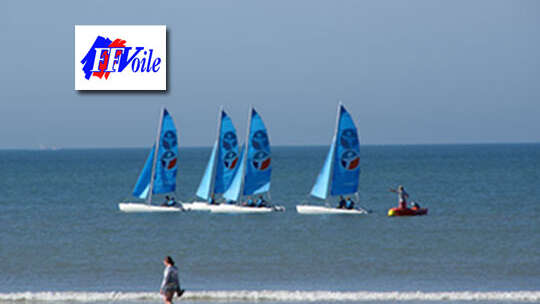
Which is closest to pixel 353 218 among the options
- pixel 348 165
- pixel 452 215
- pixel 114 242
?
pixel 348 165

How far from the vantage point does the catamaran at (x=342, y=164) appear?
67625 millimetres

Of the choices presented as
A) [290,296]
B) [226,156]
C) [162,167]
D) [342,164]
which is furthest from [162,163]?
[290,296]

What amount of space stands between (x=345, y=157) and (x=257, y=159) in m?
7.36

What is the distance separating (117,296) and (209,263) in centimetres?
1350

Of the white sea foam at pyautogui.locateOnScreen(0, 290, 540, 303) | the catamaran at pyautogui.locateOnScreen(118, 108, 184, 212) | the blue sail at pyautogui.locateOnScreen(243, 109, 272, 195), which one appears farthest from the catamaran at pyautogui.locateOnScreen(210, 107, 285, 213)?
the white sea foam at pyautogui.locateOnScreen(0, 290, 540, 303)

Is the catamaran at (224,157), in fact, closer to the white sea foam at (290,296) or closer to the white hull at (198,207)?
the white hull at (198,207)

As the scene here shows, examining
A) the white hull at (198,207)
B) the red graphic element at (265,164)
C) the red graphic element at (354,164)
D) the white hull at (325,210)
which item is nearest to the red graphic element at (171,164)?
the white hull at (198,207)

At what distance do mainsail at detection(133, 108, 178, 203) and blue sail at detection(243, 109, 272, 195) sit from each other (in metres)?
5.84

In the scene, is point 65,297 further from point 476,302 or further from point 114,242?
point 114,242

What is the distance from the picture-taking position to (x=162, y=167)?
74.6 meters

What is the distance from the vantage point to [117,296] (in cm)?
3309

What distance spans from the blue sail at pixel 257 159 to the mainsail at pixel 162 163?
5.84m

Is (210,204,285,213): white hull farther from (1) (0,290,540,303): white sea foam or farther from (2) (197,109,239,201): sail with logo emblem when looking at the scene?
(1) (0,290,540,303): white sea foam

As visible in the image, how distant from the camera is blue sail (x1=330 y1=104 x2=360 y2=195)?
67.5 m
